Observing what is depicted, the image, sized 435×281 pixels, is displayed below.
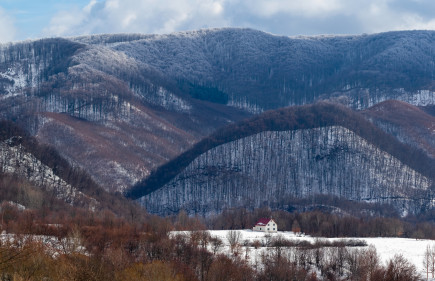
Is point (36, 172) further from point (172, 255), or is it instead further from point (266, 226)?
point (172, 255)

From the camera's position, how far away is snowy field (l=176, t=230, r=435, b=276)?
382 ft

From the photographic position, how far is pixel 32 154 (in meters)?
184

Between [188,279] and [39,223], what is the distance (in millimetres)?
36172

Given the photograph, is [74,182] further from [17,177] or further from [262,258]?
[262,258]

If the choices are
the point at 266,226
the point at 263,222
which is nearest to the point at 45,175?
the point at 263,222

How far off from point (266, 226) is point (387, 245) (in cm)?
2478

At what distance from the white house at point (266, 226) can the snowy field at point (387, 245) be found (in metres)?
1.64

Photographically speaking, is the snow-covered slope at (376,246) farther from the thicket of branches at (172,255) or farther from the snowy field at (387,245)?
the thicket of branches at (172,255)

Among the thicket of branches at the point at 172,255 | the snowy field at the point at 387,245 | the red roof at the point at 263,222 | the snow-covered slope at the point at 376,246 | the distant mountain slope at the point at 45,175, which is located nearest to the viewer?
the thicket of branches at the point at 172,255

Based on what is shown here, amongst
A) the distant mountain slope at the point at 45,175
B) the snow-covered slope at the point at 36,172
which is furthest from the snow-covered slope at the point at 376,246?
the snow-covered slope at the point at 36,172

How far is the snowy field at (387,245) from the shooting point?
382 feet

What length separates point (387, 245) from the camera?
12850 centimetres

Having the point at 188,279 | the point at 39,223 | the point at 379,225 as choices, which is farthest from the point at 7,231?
the point at 379,225

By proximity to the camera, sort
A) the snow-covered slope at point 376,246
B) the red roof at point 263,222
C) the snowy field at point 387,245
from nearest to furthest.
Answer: the snow-covered slope at point 376,246 → the snowy field at point 387,245 → the red roof at point 263,222
